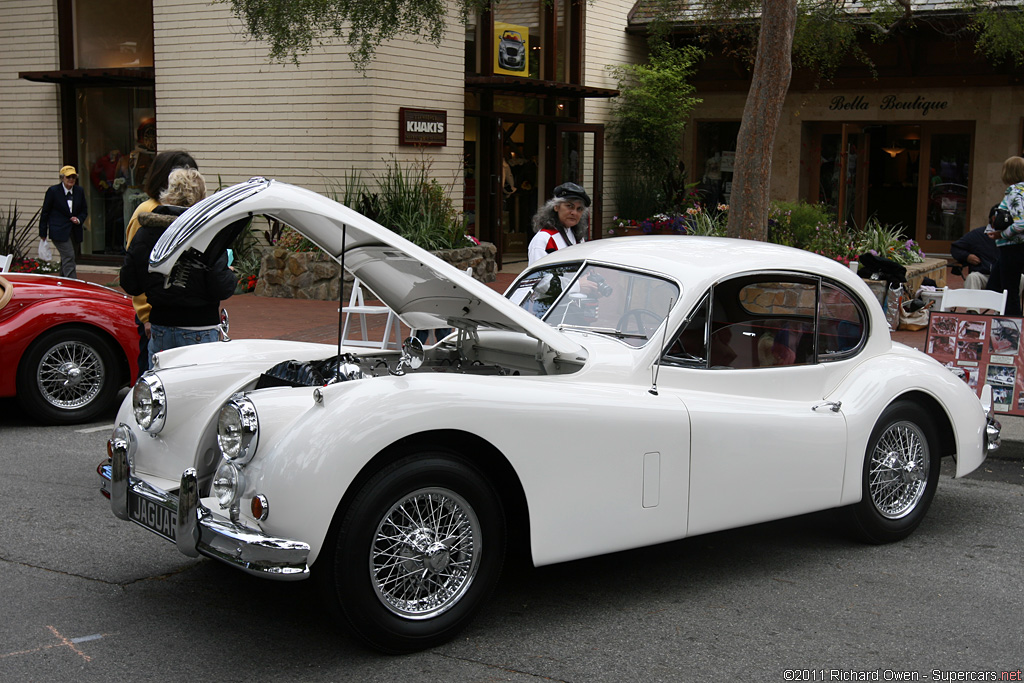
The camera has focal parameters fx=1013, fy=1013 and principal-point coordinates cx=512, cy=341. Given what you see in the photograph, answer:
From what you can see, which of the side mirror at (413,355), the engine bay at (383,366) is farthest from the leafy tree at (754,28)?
the side mirror at (413,355)

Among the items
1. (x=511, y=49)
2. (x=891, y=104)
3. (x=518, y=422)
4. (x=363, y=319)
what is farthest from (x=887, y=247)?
(x=518, y=422)

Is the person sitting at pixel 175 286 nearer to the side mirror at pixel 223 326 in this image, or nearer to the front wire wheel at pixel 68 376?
the side mirror at pixel 223 326

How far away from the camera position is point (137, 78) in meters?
16.9

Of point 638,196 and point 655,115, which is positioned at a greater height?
point 655,115

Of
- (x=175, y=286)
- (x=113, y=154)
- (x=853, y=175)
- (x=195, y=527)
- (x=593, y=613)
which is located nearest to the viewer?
(x=195, y=527)

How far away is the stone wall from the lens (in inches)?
549

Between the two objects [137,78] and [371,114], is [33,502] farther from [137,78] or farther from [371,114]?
[137,78]

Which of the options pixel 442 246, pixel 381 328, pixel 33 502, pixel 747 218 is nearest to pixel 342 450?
pixel 33 502

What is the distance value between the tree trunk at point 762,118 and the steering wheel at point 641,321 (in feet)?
15.1

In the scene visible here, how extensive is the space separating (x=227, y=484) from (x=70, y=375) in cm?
435

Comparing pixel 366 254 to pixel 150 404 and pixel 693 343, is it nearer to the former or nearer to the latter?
pixel 150 404

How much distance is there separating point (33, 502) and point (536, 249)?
3684 mm

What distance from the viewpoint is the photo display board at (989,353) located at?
7.36 metres

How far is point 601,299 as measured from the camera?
4.96 m
